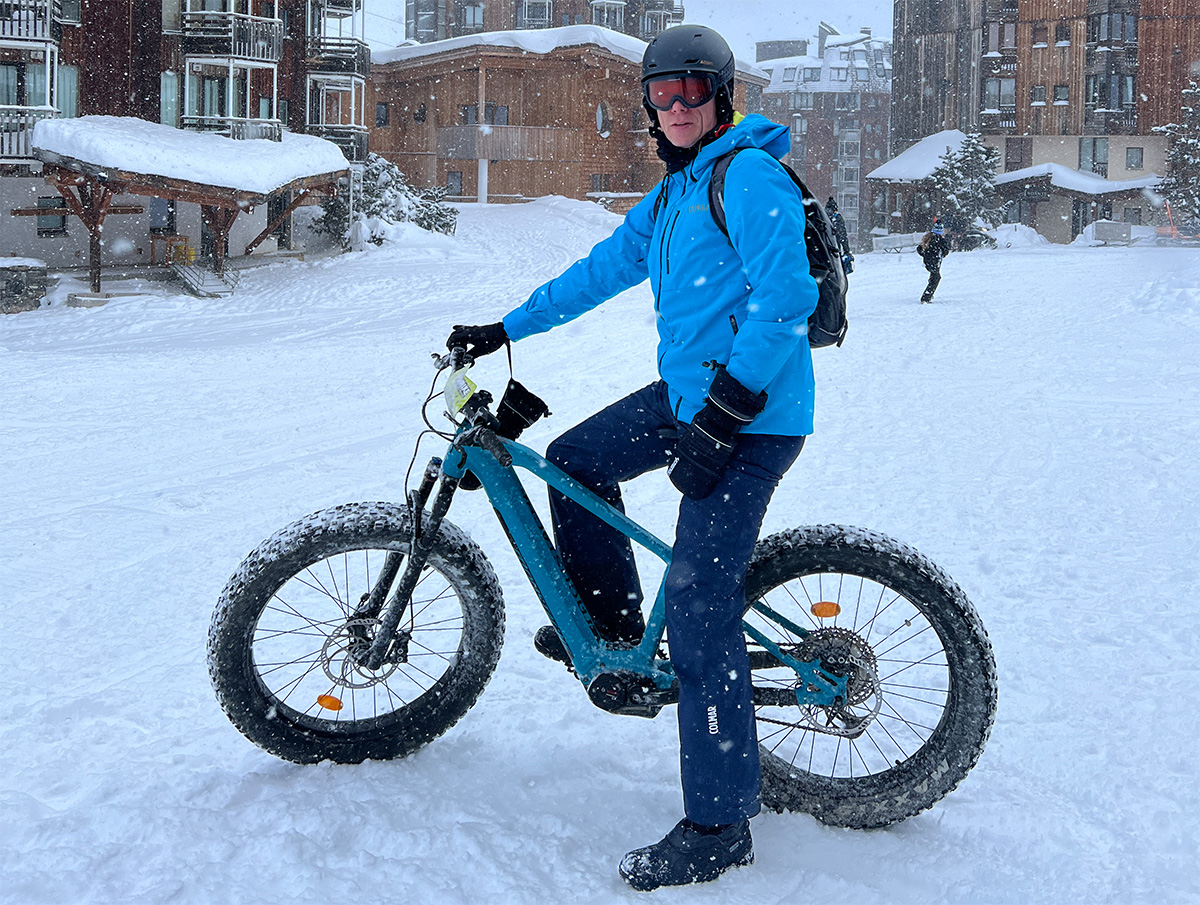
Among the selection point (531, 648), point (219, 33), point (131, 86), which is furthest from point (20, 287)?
point (531, 648)

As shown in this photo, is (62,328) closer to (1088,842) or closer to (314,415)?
(314,415)

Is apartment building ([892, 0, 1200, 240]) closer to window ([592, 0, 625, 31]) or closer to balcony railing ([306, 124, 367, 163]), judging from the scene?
window ([592, 0, 625, 31])

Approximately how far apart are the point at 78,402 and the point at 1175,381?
33.5ft

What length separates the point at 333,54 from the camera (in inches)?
1341

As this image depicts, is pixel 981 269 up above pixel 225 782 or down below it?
above

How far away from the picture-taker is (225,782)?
10.5 ft

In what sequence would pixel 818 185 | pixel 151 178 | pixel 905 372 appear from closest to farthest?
pixel 905 372 < pixel 151 178 < pixel 818 185

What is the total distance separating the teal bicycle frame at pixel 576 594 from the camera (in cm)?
309

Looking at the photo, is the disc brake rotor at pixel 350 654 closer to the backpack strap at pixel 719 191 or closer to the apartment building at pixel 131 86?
the backpack strap at pixel 719 191

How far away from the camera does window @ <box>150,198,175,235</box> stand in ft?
91.0

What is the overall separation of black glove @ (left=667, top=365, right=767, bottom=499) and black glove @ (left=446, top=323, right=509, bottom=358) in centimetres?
80

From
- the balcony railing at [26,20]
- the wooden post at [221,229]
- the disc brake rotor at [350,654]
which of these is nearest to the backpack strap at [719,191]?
the disc brake rotor at [350,654]

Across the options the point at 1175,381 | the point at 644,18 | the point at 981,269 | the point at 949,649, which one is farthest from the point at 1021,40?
the point at 949,649

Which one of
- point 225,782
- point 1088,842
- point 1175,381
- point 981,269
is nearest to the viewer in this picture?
point 1088,842
